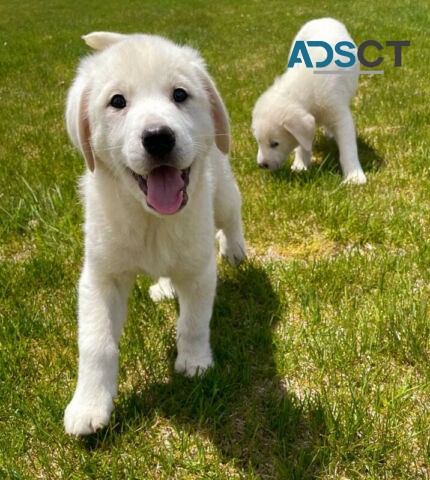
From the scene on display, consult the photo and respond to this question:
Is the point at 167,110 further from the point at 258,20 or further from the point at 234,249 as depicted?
the point at 258,20

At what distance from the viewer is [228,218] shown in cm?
315

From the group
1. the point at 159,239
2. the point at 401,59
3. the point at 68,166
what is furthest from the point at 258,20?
the point at 159,239

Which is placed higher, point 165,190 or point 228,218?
point 165,190

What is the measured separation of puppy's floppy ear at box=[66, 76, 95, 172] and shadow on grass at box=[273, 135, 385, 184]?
2.18 meters

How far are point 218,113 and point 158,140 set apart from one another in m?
0.59

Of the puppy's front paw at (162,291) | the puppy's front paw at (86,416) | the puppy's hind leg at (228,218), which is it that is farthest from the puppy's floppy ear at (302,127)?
the puppy's front paw at (86,416)

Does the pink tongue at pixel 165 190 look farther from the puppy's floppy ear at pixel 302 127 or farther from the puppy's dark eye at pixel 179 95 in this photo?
the puppy's floppy ear at pixel 302 127

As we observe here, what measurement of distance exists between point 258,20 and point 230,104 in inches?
363

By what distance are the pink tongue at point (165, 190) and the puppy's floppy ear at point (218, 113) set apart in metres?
0.45

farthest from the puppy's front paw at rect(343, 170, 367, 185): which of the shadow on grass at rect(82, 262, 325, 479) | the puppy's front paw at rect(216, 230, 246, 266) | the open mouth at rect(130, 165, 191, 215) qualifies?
the open mouth at rect(130, 165, 191, 215)

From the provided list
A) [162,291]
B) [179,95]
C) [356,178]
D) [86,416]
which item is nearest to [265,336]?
[162,291]

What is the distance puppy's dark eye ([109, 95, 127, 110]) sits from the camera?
2.07 m

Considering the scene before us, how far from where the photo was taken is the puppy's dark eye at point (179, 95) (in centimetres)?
213

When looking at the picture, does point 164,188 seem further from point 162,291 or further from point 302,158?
point 302,158
